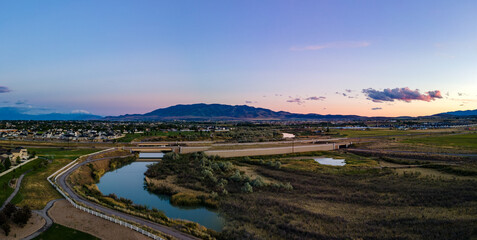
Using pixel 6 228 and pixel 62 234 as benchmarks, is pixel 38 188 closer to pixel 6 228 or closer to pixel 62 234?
pixel 6 228

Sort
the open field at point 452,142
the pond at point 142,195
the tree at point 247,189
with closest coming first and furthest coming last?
1. the pond at point 142,195
2. the tree at point 247,189
3. the open field at point 452,142

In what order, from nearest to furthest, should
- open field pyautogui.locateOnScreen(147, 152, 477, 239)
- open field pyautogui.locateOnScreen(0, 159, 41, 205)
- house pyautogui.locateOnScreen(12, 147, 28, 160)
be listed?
1. open field pyautogui.locateOnScreen(147, 152, 477, 239)
2. open field pyautogui.locateOnScreen(0, 159, 41, 205)
3. house pyautogui.locateOnScreen(12, 147, 28, 160)

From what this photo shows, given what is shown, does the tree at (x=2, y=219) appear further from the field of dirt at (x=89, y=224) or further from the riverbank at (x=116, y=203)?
the riverbank at (x=116, y=203)

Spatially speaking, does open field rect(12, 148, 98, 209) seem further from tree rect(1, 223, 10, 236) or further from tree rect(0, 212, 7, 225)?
tree rect(1, 223, 10, 236)

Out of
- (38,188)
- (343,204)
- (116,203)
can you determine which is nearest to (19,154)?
(38,188)

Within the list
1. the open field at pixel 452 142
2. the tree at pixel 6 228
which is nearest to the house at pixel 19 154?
the tree at pixel 6 228

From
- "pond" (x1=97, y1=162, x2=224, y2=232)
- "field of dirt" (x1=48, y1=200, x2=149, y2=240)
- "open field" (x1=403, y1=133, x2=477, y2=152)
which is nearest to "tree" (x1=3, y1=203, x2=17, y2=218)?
"field of dirt" (x1=48, y1=200, x2=149, y2=240)
